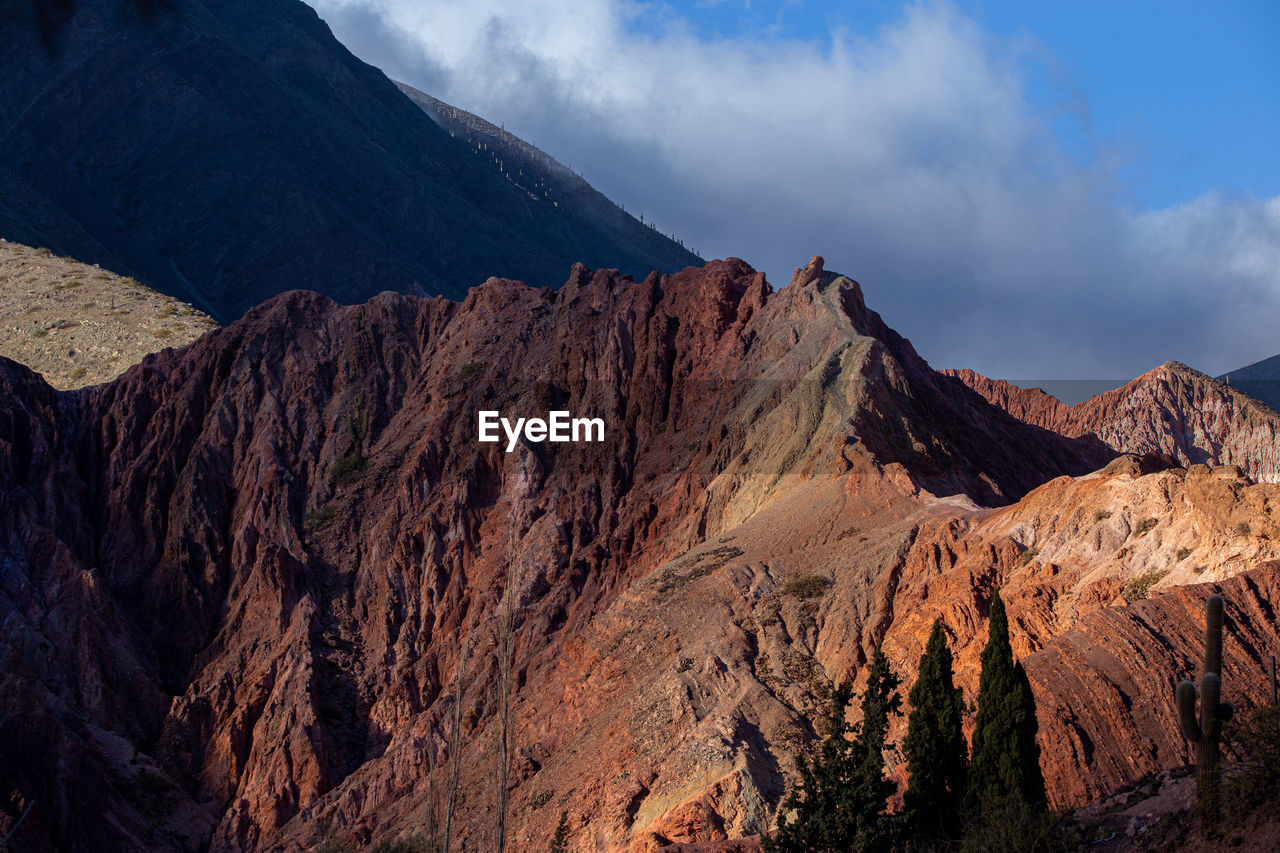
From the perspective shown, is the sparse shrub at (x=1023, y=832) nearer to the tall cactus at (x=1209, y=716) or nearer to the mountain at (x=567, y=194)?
the tall cactus at (x=1209, y=716)

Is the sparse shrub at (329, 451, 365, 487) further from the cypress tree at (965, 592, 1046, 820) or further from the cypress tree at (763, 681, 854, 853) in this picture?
the cypress tree at (965, 592, 1046, 820)

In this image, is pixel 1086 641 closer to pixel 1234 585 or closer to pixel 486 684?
pixel 1234 585

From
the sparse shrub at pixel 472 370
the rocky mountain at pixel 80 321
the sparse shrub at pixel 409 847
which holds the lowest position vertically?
the sparse shrub at pixel 409 847

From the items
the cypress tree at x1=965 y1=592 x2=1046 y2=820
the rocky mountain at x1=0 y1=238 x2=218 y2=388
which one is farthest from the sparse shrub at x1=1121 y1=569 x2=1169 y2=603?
the rocky mountain at x1=0 y1=238 x2=218 y2=388

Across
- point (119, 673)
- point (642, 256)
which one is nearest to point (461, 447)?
point (119, 673)
